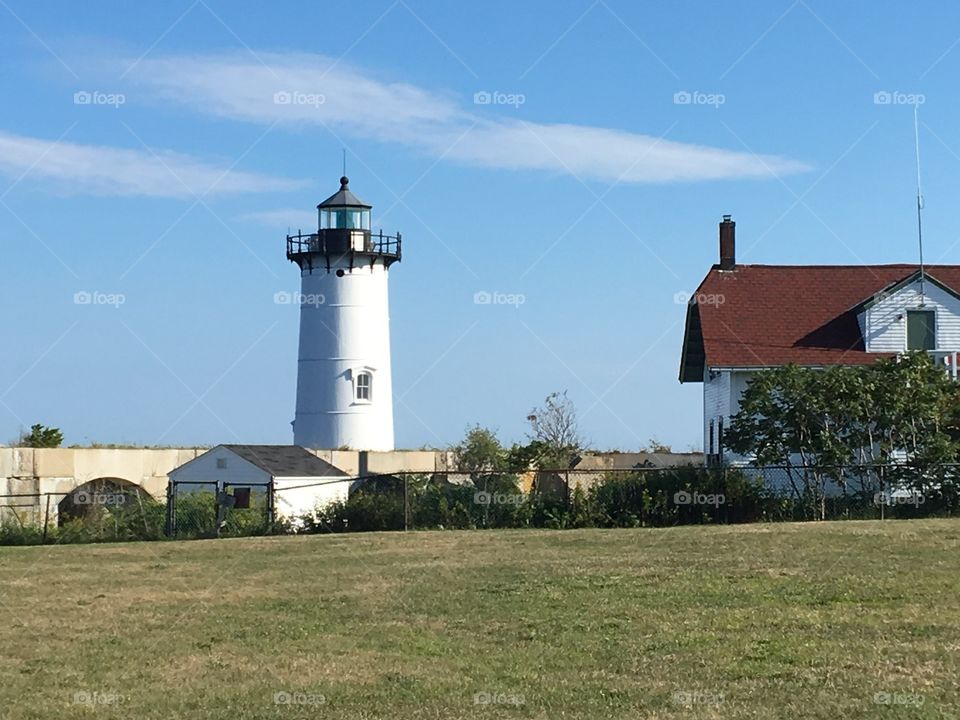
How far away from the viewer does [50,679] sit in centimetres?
1256

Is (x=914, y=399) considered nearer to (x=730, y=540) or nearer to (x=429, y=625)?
(x=730, y=540)

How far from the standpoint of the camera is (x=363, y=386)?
53.8 m

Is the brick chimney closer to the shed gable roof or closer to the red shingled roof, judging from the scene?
the red shingled roof

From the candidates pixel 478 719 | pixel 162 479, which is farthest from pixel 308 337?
pixel 478 719

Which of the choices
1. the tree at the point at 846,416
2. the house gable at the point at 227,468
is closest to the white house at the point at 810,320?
the tree at the point at 846,416

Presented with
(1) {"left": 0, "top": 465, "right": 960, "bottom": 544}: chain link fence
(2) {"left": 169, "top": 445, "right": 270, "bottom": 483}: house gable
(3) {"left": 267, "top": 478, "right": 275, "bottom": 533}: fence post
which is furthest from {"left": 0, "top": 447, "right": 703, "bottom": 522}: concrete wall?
(3) {"left": 267, "top": 478, "right": 275, "bottom": 533}: fence post

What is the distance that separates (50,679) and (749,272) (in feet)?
112

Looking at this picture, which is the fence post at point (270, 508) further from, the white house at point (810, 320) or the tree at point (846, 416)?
the white house at point (810, 320)

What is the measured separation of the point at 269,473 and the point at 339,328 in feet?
43.0

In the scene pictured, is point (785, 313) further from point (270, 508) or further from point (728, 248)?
point (270, 508)

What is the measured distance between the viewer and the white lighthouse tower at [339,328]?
5322 cm

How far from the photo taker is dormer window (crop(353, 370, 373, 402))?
5350 centimetres

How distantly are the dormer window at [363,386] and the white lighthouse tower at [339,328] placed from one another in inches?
1.5

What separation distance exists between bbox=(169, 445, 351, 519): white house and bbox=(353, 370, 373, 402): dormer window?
29.6 feet
